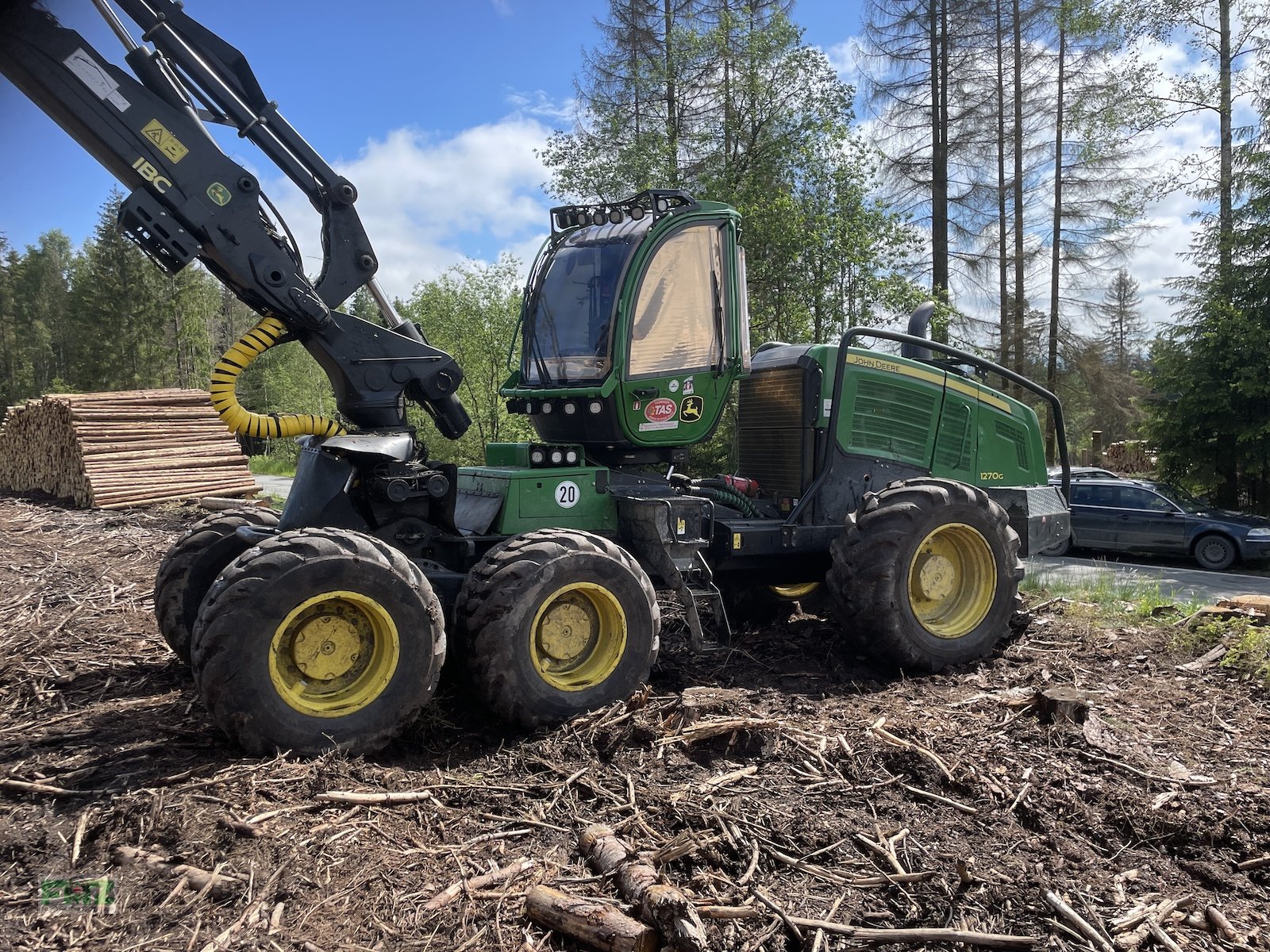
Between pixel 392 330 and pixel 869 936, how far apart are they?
4.16 m

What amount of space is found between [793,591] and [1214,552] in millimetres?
11039

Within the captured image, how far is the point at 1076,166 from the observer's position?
76.1ft

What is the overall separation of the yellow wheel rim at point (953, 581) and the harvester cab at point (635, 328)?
5.73 feet

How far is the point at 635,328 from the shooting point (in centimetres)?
591

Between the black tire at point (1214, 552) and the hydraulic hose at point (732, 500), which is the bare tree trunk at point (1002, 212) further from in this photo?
the hydraulic hose at point (732, 500)

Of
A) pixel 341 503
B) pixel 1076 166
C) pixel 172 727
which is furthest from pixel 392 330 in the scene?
pixel 1076 166

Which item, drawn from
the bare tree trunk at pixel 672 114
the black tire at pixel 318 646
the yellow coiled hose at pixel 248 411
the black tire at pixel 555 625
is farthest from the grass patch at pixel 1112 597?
the bare tree trunk at pixel 672 114

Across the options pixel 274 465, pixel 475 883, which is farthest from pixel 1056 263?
pixel 274 465

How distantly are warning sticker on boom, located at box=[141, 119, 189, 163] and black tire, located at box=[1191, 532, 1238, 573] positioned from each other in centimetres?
1577

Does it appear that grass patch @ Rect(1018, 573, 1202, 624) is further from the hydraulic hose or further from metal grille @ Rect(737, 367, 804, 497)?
the hydraulic hose

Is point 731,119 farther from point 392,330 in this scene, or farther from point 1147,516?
point 392,330

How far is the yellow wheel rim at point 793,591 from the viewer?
7652 millimetres

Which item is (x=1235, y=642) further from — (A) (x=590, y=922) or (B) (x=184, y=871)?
(B) (x=184, y=871)

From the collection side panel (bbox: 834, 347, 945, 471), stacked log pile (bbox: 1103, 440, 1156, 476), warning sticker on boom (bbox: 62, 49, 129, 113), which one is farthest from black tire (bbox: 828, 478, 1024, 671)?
stacked log pile (bbox: 1103, 440, 1156, 476)
